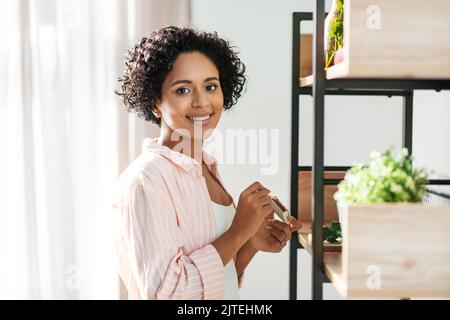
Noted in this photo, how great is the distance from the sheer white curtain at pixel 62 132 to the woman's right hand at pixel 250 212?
3.38ft

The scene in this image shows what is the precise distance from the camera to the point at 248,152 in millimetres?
2342

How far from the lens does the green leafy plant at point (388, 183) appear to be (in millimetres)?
909

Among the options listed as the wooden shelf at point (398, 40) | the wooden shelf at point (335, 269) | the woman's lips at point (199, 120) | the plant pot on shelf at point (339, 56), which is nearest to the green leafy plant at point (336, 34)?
the plant pot on shelf at point (339, 56)

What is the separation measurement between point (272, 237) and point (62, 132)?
1.11 metres

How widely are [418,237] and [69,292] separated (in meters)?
1.70

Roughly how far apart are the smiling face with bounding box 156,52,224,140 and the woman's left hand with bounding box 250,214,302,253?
1.06 feet

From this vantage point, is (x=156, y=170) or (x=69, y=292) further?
(x=69, y=292)

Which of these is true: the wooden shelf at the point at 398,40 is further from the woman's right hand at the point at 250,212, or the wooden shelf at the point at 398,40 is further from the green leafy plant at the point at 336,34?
the woman's right hand at the point at 250,212

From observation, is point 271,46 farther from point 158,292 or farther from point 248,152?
point 158,292

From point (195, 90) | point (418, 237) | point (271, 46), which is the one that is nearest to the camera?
point (418, 237)

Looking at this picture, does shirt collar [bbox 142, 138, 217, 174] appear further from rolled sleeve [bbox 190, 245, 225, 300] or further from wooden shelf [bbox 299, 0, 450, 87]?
wooden shelf [bbox 299, 0, 450, 87]

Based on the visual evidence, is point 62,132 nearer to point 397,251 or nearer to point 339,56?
point 339,56

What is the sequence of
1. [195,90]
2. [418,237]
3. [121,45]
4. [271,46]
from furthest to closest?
[271,46] → [121,45] → [195,90] → [418,237]

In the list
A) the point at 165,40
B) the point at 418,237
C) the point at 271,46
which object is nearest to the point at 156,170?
the point at 165,40
